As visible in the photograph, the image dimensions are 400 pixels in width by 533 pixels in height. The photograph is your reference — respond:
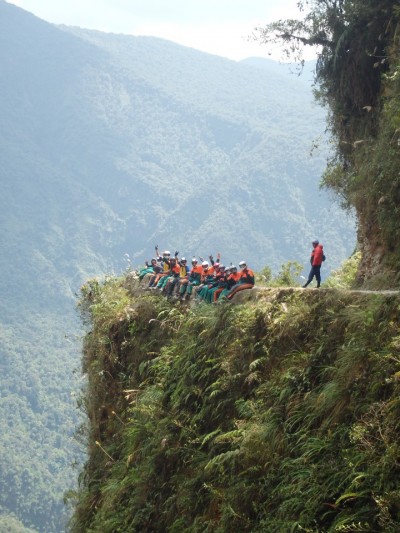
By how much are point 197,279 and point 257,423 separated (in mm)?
7743

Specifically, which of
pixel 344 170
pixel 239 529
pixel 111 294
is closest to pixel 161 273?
pixel 111 294

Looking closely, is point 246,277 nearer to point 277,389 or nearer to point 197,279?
point 197,279

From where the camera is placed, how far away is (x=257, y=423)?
886 centimetres

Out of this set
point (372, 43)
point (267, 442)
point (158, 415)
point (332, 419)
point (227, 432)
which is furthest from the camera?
point (372, 43)

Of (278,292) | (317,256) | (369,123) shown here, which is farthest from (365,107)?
(278,292)

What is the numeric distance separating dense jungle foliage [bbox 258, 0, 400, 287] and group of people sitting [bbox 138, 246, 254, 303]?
2.67m

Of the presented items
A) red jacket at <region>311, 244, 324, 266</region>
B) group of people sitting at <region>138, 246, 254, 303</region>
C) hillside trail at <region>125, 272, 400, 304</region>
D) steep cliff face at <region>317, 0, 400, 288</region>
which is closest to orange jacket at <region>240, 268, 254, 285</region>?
group of people sitting at <region>138, 246, 254, 303</region>

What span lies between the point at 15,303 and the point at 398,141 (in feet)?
594

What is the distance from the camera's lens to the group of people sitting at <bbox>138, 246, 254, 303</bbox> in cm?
1409

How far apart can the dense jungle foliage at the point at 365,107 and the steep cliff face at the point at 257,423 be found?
404 cm

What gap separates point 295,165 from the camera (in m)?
190

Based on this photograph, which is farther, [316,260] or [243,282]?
[316,260]

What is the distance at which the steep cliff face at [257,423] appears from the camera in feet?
22.4

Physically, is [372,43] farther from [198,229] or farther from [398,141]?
[198,229]
